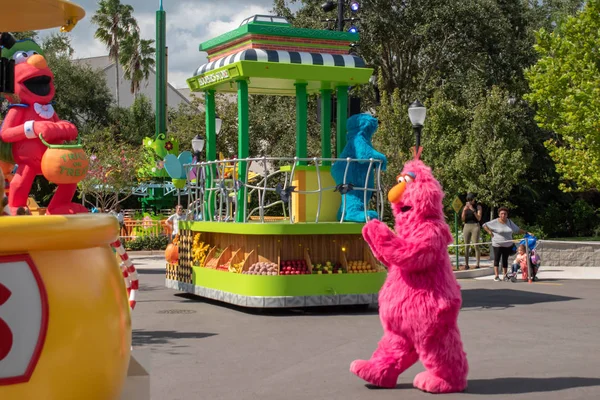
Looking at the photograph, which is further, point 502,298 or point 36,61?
point 502,298

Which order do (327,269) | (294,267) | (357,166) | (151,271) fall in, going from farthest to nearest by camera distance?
(151,271)
(357,166)
(327,269)
(294,267)

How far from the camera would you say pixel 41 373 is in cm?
239

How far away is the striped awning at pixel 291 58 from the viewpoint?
43.0 feet

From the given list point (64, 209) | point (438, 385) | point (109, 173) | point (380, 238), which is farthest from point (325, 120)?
point (109, 173)

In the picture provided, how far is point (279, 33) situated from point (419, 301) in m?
7.56

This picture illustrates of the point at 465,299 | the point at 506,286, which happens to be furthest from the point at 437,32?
the point at 465,299

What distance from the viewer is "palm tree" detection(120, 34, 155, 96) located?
53.8 metres

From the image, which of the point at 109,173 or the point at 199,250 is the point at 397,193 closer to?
the point at 199,250

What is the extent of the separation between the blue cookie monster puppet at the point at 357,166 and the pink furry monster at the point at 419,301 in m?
5.57

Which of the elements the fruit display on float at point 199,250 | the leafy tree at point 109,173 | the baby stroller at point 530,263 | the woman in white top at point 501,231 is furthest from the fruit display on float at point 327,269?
the leafy tree at point 109,173

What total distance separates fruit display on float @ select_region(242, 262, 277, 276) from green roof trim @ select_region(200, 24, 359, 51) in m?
3.80

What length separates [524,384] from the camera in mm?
7363

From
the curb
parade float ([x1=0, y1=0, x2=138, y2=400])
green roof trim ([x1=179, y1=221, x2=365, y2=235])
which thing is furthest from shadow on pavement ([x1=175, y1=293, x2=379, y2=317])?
parade float ([x1=0, y1=0, x2=138, y2=400])

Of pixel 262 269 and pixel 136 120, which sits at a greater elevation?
pixel 136 120
